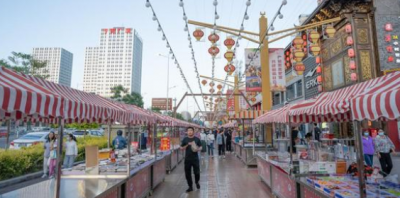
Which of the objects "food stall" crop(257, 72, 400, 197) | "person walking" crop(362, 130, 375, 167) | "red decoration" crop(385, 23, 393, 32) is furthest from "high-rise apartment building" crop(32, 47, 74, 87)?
"food stall" crop(257, 72, 400, 197)

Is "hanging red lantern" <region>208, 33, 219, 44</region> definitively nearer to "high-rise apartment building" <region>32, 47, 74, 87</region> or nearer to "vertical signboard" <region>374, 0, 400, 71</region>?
"vertical signboard" <region>374, 0, 400, 71</region>

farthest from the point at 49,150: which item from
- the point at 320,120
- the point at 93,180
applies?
the point at 320,120

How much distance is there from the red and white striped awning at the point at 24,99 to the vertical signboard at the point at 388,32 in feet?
60.8

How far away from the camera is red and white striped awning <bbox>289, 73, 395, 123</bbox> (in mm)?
3466

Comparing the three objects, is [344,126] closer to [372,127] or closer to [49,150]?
[372,127]

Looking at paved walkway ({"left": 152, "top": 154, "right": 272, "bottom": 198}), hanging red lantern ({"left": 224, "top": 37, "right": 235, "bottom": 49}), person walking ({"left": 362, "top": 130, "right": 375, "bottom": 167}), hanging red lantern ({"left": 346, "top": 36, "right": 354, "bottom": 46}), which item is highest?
hanging red lantern ({"left": 346, "top": 36, "right": 354, "bottom": 46})

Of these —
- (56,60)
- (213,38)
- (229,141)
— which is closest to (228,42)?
(213,38)

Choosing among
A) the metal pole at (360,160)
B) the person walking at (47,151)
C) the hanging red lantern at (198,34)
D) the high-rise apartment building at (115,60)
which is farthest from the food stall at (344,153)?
the high-rise apartment building at (115,60)

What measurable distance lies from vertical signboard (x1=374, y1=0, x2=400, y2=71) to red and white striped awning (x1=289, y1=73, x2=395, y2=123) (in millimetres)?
13325

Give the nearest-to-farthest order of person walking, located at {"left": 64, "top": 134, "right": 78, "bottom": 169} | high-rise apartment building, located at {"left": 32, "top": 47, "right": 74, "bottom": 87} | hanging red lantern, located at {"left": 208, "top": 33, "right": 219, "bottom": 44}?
hanging red lantern, located at {"left": 208, "top": 33, "right": 219, "bottom": 44}
person walking, located at {"left": 64, "top": 134, "right": 78, "bottom": 169}
high-rise apartment building, located at {"left": 32, "top": 47, "right": 74, "bottom": 87}

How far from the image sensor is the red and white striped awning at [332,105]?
3.47 m

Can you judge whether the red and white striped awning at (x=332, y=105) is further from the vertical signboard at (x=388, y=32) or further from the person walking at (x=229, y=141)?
the person walking at (x=229, y=141)

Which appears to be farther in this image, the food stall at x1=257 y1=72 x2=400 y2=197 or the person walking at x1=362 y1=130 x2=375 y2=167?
the person walking at x1=362 y1=130 x2=375 y2=167

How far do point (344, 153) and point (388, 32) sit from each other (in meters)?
14.9
